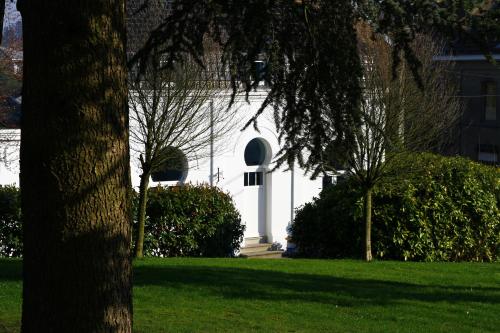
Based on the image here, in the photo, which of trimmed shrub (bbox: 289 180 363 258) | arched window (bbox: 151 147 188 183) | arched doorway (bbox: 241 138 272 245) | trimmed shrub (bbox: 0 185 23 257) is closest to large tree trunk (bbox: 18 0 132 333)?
arched window (bbox: 151 147 188 183)

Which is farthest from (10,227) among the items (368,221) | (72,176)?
(72,176)

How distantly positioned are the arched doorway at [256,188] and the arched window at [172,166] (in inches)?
83.7

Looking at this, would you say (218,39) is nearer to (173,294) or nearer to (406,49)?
(406,49)

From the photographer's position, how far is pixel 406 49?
23.7ft

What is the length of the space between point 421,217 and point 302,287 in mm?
6052

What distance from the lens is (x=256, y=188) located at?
72.5 feet

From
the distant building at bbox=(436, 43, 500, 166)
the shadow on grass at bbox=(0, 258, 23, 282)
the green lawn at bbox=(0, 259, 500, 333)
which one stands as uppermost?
the distant building at bbox=(436, 43, 500, 166)

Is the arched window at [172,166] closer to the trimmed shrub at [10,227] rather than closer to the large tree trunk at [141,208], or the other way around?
the large tree trunk at [141,208]

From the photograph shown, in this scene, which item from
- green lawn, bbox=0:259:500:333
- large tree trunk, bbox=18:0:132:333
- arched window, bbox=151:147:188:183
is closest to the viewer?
large tree trunk, bbox=18:0:132:333

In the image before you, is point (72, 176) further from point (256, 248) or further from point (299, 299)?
point (256, 248)

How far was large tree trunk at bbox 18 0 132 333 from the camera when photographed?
179 inches

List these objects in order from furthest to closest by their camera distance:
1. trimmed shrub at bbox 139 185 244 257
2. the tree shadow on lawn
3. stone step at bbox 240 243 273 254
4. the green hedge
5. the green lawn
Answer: stone step at bbox 240 243 273 254 < trimmed shrub at bbox 139 185 244 257 < the green hedge < the tree shadow on lawn < the green lawn

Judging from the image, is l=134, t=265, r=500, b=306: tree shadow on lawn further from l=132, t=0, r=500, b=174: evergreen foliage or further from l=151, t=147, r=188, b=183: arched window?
l=151, t=147, r=188, b=183: arched window

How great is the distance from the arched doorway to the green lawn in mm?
8372
